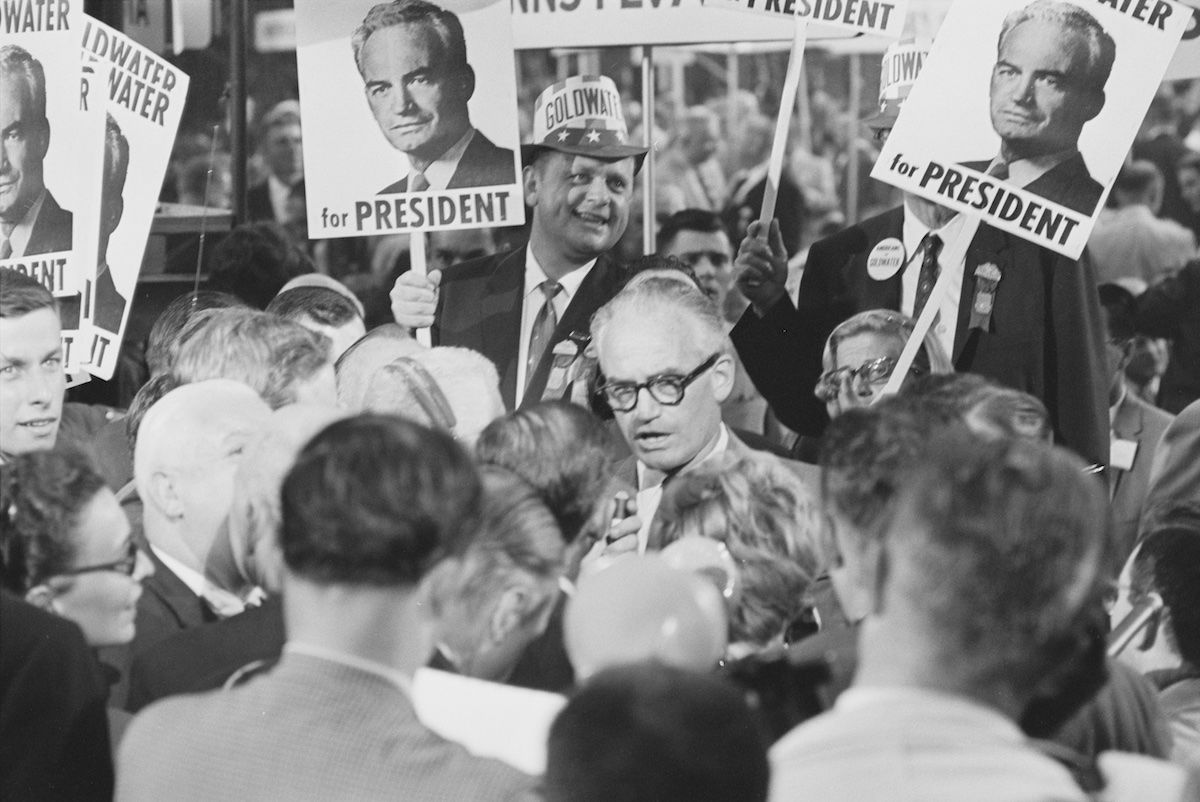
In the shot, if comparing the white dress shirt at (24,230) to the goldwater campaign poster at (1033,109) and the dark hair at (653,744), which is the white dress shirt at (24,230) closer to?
the goldwater campaign poster at (1033,109)

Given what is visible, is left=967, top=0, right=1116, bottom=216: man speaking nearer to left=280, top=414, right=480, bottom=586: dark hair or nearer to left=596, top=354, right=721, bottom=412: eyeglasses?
left=596, top=354, right=721, bottom=412: eyeglasses

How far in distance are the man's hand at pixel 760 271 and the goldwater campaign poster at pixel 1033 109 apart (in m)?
0.69

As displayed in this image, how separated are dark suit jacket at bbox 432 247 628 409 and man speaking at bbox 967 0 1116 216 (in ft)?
4.35

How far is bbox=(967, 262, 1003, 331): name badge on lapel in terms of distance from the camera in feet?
18.0

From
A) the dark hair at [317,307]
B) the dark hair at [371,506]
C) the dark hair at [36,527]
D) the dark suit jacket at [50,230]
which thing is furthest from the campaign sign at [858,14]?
the dark hair at [371,506]

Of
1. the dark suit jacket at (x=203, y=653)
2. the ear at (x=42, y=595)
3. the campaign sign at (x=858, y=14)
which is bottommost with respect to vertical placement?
the dark suit jacket at (x=203, y=653)

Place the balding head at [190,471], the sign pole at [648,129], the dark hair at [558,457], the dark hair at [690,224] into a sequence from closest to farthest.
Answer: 1. the dark hair at [558,457]
2. the balding head at [190,471]
3. the sign pole at [648,129]
4. the dark hair at [690,224]

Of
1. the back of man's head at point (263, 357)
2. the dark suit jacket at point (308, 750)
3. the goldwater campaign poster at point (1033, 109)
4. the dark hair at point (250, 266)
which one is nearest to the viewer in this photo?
the dark suit jacket at point (308, 750)

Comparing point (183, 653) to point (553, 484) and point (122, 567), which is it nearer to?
point (122, 567)

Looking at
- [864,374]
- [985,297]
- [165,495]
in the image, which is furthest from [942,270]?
[165,495]

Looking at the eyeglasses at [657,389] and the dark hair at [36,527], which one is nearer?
the dark hair at [36,527]

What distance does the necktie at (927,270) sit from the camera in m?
5.58

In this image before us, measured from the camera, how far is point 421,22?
5.39 meters

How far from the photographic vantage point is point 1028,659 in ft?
6.68
